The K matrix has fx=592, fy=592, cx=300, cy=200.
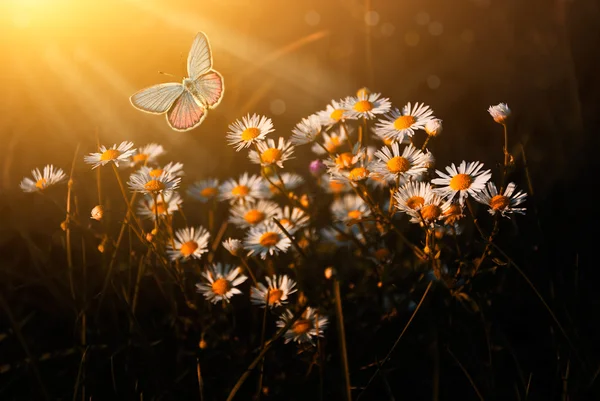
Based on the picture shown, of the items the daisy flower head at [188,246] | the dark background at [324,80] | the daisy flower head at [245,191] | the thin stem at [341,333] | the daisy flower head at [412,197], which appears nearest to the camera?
the thin stem at [341,333]

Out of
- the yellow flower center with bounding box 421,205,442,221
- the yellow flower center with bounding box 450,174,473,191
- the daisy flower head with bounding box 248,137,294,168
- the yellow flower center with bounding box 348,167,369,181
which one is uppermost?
the daisy flower head with bounding box 248,137,294,168

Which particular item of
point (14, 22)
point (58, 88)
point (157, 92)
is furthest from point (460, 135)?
point (14, 22)

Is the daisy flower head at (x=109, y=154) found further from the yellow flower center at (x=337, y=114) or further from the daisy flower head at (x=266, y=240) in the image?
the yellow flower center at (x=337, y=114)

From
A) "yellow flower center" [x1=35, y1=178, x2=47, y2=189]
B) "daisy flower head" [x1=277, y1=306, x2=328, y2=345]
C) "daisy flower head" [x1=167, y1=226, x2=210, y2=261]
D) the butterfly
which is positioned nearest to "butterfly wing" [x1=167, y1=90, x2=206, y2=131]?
the butterfly

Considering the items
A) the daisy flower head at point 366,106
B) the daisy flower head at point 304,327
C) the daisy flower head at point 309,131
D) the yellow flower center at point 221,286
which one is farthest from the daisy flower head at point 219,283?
the daisy flower head at point 366,106

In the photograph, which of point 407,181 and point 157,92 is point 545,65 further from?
point 157,92

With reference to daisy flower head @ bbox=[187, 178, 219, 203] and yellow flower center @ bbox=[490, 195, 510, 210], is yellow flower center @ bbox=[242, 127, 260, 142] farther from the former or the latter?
yellow flower center @ bbox=[490, 195, 510, 210]

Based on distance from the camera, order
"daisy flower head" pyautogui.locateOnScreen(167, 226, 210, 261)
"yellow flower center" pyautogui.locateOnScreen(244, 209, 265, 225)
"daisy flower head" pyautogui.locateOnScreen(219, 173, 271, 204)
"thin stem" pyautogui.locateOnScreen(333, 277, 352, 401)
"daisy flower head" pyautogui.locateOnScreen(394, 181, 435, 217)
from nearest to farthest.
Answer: "thin stem" pyautogui.locateOnScreen(333, 277, 352, 401) < "daisy flower head" pyautogui.locateOnScreen(394, 181, 435, 217) < "daisy flower head" pyautogui.locateOnScreen(167, 226, 210, 261) < "yellow flower center" pyautogui.locateOnScreen(244, 209, 265, 225) < "daisy flower head" pyautogui.locateOnScreen(219, 173, 271, 204)
